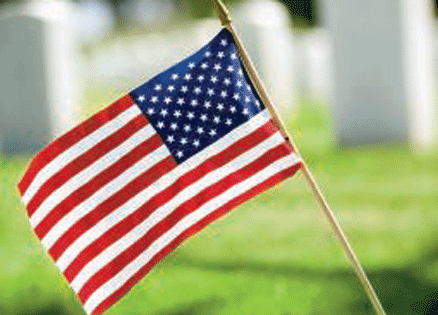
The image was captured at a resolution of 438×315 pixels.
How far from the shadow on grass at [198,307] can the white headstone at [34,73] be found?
6.02 metres

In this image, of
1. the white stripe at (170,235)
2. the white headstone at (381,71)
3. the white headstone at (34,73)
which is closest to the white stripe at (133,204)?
the white stripe at (170,235)

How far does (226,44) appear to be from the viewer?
9.98 feet

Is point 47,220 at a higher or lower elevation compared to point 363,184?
higher

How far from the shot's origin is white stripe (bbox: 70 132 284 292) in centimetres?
295

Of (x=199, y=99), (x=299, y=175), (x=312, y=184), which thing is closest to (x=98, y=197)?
(x=199, y=99)

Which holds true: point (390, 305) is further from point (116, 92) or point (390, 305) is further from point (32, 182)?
point (116, 92)

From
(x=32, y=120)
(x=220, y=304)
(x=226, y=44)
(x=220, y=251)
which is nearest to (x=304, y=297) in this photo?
(x=220, y=304)

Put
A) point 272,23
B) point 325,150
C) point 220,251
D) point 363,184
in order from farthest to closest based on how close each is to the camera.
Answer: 1. point 272,23
2. point 325,150
3. point 363,184
4. point 220,251

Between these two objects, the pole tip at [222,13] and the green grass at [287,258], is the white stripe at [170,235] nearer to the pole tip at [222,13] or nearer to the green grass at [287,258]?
the pole tip at [222,13]

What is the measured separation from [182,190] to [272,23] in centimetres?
1044

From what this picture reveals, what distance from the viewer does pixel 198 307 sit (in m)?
4.16

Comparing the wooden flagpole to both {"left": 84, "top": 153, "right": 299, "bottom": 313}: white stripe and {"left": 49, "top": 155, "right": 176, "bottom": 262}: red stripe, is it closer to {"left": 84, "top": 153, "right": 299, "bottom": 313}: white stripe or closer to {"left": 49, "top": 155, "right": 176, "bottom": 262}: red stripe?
{"left": 84, "top": 153, "right": 299, "bottom": 313}: white stripe


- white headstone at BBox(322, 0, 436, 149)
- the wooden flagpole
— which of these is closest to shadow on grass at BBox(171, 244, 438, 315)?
the wooden flagpole

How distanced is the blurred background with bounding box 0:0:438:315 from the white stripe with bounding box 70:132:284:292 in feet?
3.92
